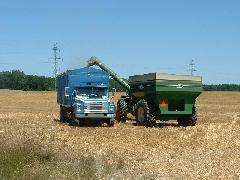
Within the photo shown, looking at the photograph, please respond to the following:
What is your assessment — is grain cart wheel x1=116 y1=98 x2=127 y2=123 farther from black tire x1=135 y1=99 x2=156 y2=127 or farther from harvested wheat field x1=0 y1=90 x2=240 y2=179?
harvested wheat field x1=0 y1=90 x2=240 y2=179

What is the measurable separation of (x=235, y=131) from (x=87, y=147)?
28.8ft

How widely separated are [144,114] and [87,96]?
2.93 m

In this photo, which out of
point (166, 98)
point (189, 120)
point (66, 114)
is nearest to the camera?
point (166, 98)

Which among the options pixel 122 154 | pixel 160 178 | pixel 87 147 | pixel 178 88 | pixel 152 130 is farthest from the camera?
pixel 178 88

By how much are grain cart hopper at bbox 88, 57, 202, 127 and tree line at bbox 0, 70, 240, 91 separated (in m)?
89.8

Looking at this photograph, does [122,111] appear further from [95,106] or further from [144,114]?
[95,106]

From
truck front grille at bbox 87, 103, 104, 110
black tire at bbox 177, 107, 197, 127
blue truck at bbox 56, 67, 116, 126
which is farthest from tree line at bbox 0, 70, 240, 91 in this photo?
truck front grille at bbox 87, 103, 104, 110

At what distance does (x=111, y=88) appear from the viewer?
2673 cm

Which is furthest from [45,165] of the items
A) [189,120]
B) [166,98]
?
[189,120]

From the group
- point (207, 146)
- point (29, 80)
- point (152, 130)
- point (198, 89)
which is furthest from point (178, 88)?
point (29, 80)

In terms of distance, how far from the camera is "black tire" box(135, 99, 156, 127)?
2517 centimetres

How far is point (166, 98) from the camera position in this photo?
82.2 feet

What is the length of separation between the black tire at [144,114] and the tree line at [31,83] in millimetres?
89993

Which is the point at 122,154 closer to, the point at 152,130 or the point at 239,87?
the point at 152,130
